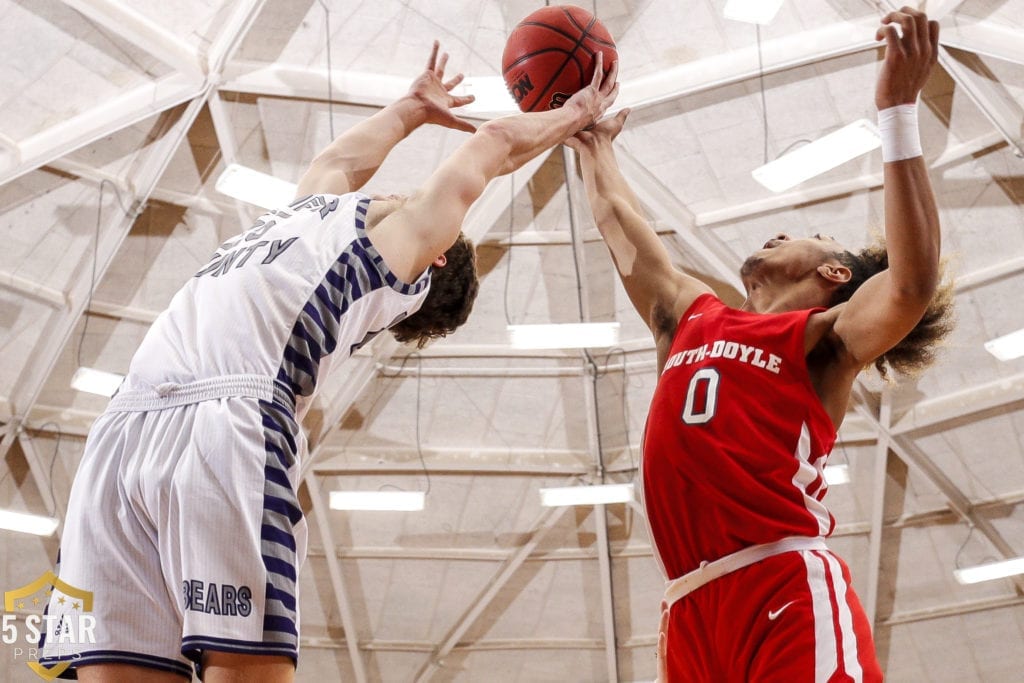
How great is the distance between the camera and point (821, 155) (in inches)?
327

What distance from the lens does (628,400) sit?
44.5 ft

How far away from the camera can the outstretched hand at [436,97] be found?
4297mm

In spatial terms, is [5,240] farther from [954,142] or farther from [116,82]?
[954,142]

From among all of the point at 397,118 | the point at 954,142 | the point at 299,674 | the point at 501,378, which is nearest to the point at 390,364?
the point at 501,378

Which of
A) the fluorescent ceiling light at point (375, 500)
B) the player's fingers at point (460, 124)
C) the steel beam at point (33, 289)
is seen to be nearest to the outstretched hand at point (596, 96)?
the player's fingers at point (460, 124)

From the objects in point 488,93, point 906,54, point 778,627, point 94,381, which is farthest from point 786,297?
point 94,381

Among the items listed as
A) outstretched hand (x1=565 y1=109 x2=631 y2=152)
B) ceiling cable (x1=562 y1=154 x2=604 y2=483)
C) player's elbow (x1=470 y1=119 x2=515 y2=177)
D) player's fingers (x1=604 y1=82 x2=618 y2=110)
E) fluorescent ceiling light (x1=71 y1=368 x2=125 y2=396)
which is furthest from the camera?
fluorescent ceiling light (x1=71 y1=368 x2=125 y2=396)

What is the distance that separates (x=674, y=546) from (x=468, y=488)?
11.4 metres

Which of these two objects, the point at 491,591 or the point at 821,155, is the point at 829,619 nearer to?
the point at 821,155

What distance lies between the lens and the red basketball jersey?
296 cm

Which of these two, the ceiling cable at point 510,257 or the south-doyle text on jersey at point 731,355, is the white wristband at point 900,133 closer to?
the south-doyle text on jersey at point 731,355

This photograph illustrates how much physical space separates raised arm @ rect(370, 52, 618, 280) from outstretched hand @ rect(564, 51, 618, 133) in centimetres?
79

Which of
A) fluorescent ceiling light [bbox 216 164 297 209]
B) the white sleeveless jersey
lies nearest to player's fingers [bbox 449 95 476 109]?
the white sleeveless jersey

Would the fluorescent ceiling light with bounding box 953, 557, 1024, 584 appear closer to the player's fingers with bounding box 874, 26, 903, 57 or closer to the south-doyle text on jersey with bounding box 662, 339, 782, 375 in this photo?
the south-doyle text on jersey with bounding box 662, 339, 782, 375
